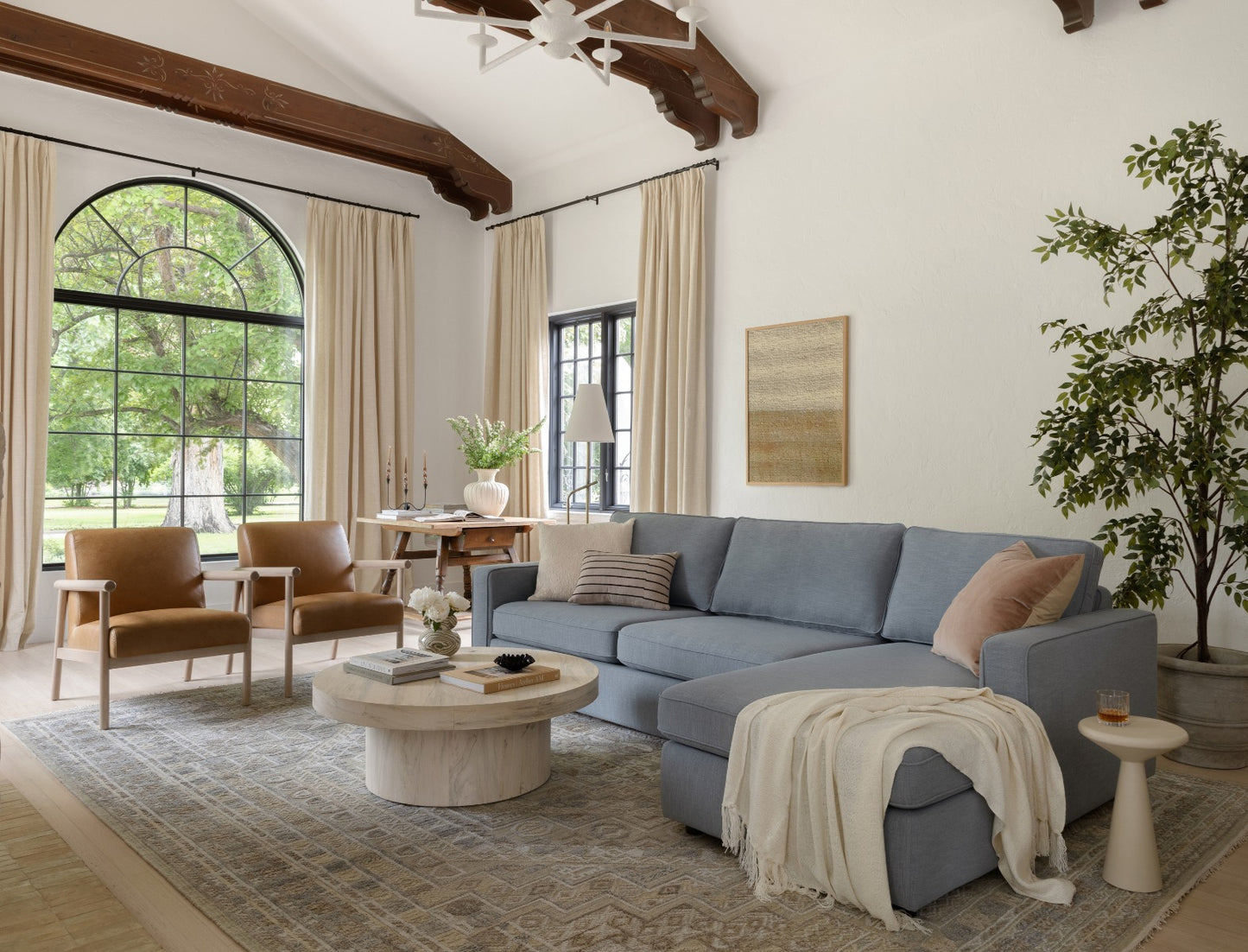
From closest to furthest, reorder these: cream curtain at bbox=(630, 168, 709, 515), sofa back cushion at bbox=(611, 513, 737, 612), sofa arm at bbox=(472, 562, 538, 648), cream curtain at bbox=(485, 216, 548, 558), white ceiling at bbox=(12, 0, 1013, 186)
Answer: sofa back cushion at bbox=(611, 513, 737, 612) < sofa arm at bbox=(472, 562, 538, 648) < white ceiling at bbox=(12, 0, 1013, 186) < cream curtain at bbox=(630, 168, 709, 515) < cream curtain at bbox=(485, 216, 548, 558)

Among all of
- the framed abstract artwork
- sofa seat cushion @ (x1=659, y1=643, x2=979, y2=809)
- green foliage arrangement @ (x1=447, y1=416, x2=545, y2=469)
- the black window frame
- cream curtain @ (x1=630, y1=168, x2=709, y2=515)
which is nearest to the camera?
sofa seat cushion @ (x1=659, y1=643, x2=979, y2=809)

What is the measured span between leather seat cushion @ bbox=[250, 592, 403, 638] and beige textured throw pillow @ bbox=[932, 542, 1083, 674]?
2.71 m

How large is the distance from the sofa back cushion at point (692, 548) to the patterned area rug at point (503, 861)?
2.89 feet

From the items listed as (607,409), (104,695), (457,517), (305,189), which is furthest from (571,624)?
(305,189)

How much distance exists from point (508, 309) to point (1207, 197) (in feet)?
16.3

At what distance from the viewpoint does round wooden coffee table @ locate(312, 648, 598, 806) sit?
2834 millimetres

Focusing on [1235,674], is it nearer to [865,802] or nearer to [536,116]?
[865,802]

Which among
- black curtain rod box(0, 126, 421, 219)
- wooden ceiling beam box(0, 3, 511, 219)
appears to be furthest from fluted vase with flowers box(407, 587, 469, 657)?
black curtain rod box(0, 126, 421, 219)

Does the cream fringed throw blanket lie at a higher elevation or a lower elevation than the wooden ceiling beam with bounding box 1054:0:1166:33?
lower

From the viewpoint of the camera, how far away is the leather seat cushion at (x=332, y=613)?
172 inches

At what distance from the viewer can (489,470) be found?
6.36 m

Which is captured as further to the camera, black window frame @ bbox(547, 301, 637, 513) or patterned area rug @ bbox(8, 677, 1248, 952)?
black window frame @ bbox(547, 301, 637, 513)

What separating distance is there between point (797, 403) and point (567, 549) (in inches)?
68.5

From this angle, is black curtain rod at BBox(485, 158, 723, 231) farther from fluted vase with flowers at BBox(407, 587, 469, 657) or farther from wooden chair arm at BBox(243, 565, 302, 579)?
fluted vase with flowers at BBox(407, 587, 469, 657)
